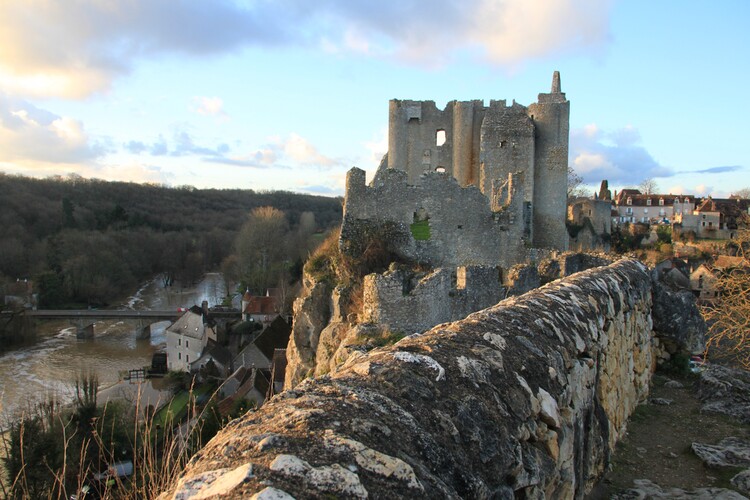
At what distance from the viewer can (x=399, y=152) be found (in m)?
19.7

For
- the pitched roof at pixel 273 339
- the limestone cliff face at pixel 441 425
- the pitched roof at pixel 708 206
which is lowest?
the pitched roof at pixel 273 339

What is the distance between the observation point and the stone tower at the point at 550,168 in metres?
19.4

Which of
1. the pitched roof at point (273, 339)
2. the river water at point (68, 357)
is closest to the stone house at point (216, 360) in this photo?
the pitched roof at point (273, 339)

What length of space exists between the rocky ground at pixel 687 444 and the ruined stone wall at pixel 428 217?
7.90 metres

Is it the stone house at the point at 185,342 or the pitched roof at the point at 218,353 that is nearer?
the pitched roof at the point at 218,353

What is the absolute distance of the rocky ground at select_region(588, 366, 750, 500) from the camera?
173 inches

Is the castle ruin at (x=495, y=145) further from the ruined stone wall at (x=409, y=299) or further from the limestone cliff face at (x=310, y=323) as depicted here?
the ruined stone wall at (x=409, y=299)

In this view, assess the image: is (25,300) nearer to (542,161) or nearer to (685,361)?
(542,161)

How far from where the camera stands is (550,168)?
19625 mm

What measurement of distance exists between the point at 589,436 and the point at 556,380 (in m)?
1.15

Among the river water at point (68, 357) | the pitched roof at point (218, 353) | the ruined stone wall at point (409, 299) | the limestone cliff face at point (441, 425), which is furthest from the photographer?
the pitched roof at point (218, 353)

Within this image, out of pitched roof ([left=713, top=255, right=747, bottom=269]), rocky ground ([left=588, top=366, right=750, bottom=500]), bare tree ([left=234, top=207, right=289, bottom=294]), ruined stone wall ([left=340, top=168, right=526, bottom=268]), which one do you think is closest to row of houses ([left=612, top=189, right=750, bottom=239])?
pitched roof ([left=713, top=255, right=747, bottom=269])

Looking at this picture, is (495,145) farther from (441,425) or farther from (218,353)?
(218,353)

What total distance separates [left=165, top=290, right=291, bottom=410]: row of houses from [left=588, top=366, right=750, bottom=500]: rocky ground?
20857mm
